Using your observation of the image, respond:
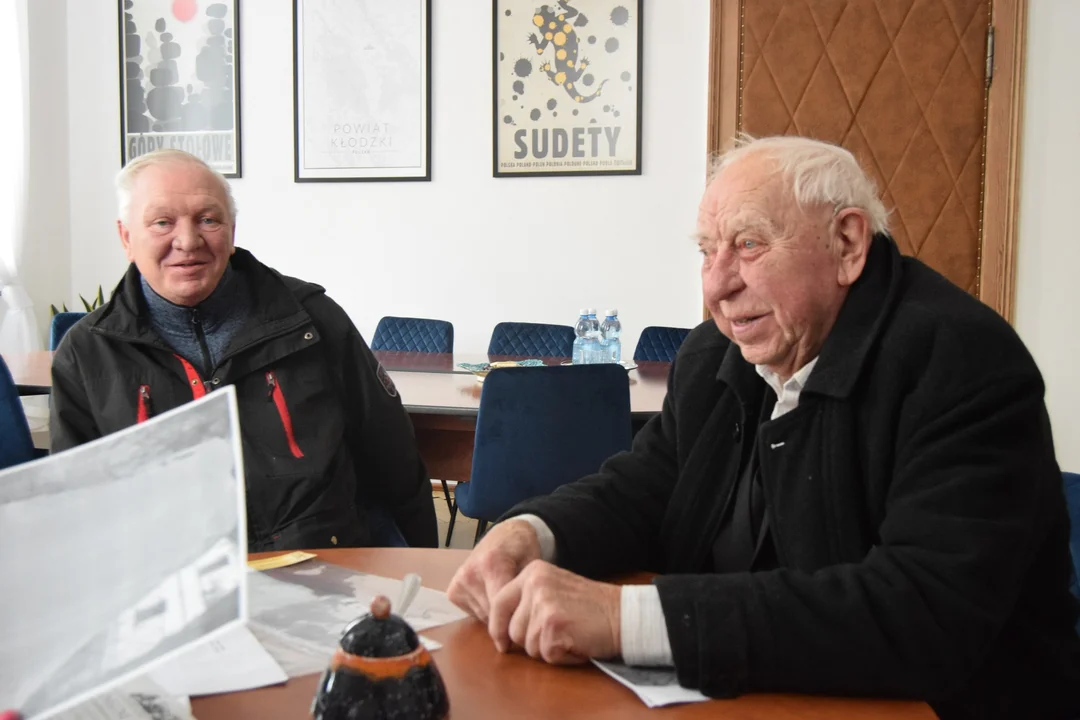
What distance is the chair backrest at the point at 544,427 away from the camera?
2.54 meters

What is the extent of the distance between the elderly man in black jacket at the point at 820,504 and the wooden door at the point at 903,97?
3.57 m

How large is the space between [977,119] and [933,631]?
165 inches

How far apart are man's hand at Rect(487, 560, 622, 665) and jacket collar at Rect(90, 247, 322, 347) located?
98cm

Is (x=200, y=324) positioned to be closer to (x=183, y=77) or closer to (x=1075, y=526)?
(x=1075, y=526)

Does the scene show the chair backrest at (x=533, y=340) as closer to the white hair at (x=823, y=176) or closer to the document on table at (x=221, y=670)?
the white hair at (x=823, y=176)

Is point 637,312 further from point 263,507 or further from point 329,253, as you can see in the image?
point 263,507

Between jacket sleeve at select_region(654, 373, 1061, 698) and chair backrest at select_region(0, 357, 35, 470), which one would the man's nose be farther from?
jacket sleeve at select_region(654, 373, 1061, 698)

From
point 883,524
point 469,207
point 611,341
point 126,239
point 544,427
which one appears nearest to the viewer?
point 883,524

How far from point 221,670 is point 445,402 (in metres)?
1.80

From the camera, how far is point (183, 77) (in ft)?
18.1

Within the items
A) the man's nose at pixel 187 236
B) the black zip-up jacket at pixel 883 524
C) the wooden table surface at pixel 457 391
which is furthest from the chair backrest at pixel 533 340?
the black zip-up jacket at pixel 883 524

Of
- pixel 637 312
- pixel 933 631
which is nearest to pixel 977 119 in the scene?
pixel 637 312

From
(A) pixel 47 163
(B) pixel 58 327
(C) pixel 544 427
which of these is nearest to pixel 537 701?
(C) pixel 544 427

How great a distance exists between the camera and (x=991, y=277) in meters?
4.55
